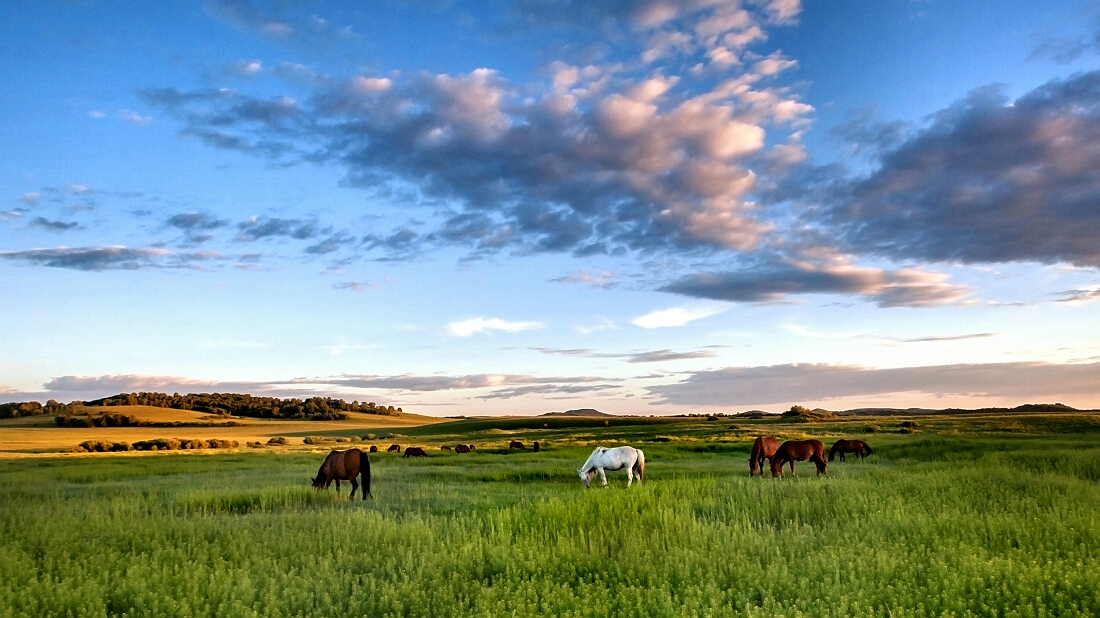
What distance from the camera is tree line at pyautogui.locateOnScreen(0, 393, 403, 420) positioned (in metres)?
119

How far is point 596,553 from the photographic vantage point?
1109 cm

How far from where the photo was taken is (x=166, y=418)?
4370 inches

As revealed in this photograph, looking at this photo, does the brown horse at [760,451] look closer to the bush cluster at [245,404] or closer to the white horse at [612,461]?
the white horse at [612,461]

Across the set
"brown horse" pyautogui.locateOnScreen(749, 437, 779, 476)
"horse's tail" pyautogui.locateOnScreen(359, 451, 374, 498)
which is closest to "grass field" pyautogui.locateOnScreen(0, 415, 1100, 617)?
"horse's tail" pyautogui.locateOnScreen(359, 451, 374, 498)

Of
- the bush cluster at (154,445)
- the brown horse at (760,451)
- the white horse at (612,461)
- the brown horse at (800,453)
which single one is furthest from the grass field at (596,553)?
the bush cluster at (154,445)

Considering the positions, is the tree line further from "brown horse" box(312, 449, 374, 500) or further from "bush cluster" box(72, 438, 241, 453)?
"brown horse" box(312, 449, 374, 500)

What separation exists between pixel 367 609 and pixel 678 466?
970 inches

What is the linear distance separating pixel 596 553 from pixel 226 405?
158 metres

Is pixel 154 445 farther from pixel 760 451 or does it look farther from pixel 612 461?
pixel 760 451

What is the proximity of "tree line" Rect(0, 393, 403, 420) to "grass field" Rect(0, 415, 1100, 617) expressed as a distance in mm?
123880

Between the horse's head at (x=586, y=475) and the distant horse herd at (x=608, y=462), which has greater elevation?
the distant horse herd at (x=608, y=462)

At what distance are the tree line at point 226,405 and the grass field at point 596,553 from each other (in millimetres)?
123880

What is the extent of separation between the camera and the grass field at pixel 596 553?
858 cm

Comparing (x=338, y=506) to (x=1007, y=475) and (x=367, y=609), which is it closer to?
(x=367, y=609)
